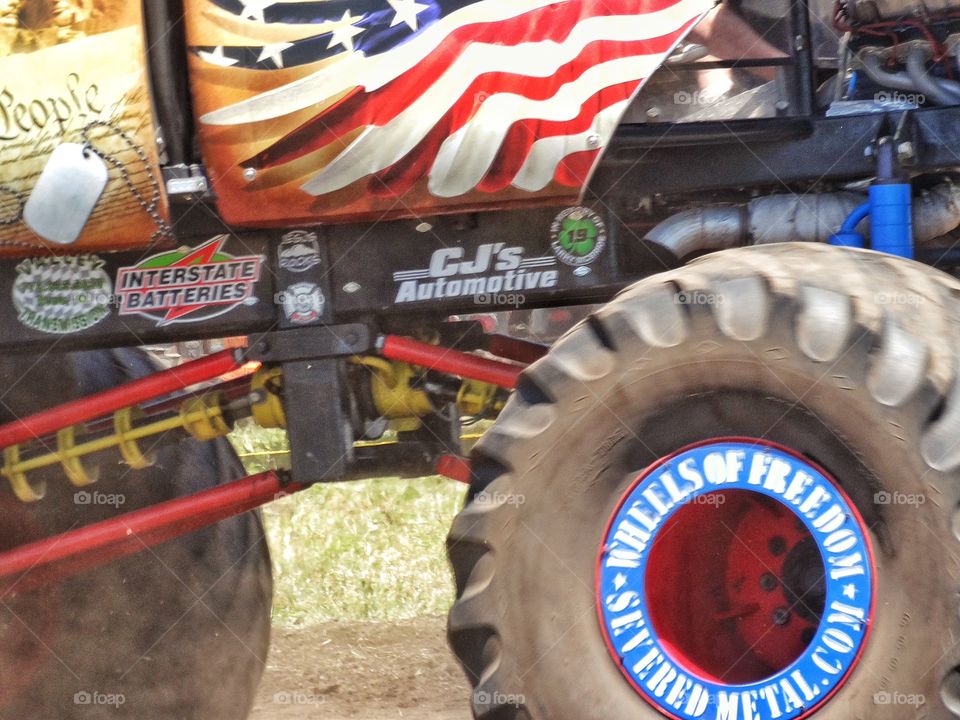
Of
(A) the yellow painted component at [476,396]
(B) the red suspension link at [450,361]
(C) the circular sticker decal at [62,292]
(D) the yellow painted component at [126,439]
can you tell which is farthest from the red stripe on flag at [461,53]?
(D) the yellow painted component at [126,439]

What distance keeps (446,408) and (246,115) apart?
4.07ft

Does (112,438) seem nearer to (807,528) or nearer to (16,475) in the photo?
(16,475)

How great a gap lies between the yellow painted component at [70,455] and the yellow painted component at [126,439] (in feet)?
0.49

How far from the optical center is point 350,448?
3.75 meters

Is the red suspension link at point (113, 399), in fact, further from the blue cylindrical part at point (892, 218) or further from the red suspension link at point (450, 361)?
the blue cylindrical part at point (892, 218)

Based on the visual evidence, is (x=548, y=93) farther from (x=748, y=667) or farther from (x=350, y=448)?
(x=748, y=667)

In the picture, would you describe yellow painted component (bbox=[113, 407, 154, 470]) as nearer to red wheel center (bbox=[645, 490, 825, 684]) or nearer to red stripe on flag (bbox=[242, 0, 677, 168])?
red stripe on flag (bbox=[242, 0, 677, 168])

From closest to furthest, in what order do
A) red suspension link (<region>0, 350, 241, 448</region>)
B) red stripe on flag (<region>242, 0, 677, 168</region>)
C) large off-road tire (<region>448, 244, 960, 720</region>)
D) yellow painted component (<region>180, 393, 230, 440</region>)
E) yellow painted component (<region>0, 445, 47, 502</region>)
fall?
1. large off-road tire (<region>448, 244, 960, 720</region>)
2. red stripe on flag (<region>242, 0, 677, 168</region>)
3. red suspension link (<region>0, 350, 241, 448</region>)
4. yellow painted component (<region>180, 393, 230, 440</region>)
5. yellow painted component (<region>0, 445, 47, 502</region>)

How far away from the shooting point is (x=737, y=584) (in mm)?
3217

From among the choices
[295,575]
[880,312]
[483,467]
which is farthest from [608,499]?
[295,575]

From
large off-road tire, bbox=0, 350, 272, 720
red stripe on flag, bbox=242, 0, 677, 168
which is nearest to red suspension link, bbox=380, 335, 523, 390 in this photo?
red stripe on flag, bbox=242, 0, 677, 168

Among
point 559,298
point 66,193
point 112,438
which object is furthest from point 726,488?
point 112,438

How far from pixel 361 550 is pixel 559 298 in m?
3.85

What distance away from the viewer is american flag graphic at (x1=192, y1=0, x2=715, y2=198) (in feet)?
10.9
